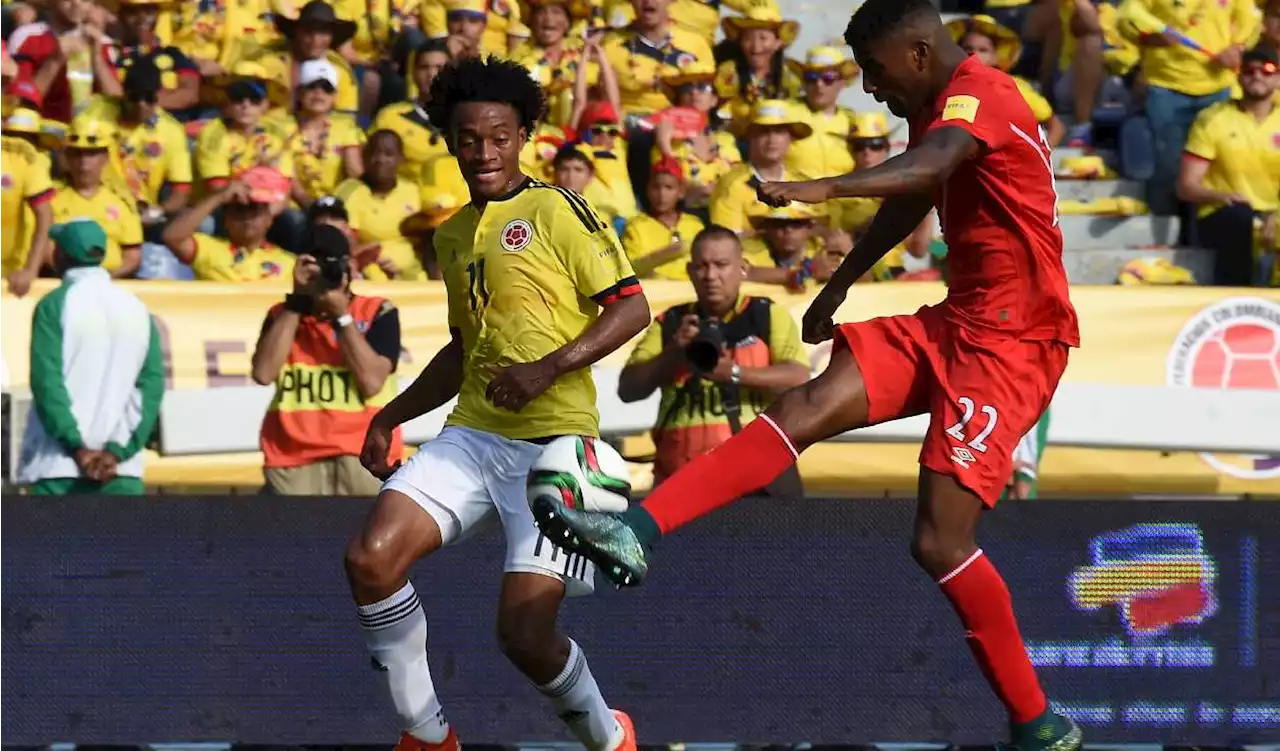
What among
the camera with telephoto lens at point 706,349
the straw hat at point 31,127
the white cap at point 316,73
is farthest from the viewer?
the white cap at point 316,73

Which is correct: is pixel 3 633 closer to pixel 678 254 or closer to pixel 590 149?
pixel 678 254

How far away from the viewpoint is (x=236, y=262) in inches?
476

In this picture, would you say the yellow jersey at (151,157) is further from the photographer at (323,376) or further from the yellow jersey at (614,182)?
the photographer at (323,376)

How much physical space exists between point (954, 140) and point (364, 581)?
207 centimetres

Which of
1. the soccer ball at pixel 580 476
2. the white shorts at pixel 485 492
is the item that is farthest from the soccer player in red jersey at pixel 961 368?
the white shorts at pixel 485 492

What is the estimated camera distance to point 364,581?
245 inches

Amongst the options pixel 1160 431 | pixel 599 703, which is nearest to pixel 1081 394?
pixel 1160 431

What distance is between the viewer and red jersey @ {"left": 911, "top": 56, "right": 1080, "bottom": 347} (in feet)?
19.3

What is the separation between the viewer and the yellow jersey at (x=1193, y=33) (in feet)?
45.5

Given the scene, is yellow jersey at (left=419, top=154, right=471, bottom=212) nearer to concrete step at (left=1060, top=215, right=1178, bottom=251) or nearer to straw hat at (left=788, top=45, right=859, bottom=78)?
straw hat at (left=788, top=45, right=859, bottom=78)

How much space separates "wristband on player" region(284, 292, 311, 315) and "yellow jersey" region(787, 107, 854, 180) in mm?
4708

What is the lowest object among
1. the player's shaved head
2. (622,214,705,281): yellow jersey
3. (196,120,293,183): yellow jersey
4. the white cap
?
(622,214,705,281): yellow jersey

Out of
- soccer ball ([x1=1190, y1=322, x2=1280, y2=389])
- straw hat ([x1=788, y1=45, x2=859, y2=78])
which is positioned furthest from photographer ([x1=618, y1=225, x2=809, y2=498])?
straw hat ([x1=788, y1=45, x2=859, y2=78])

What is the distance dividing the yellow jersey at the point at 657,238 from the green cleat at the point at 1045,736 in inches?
248
